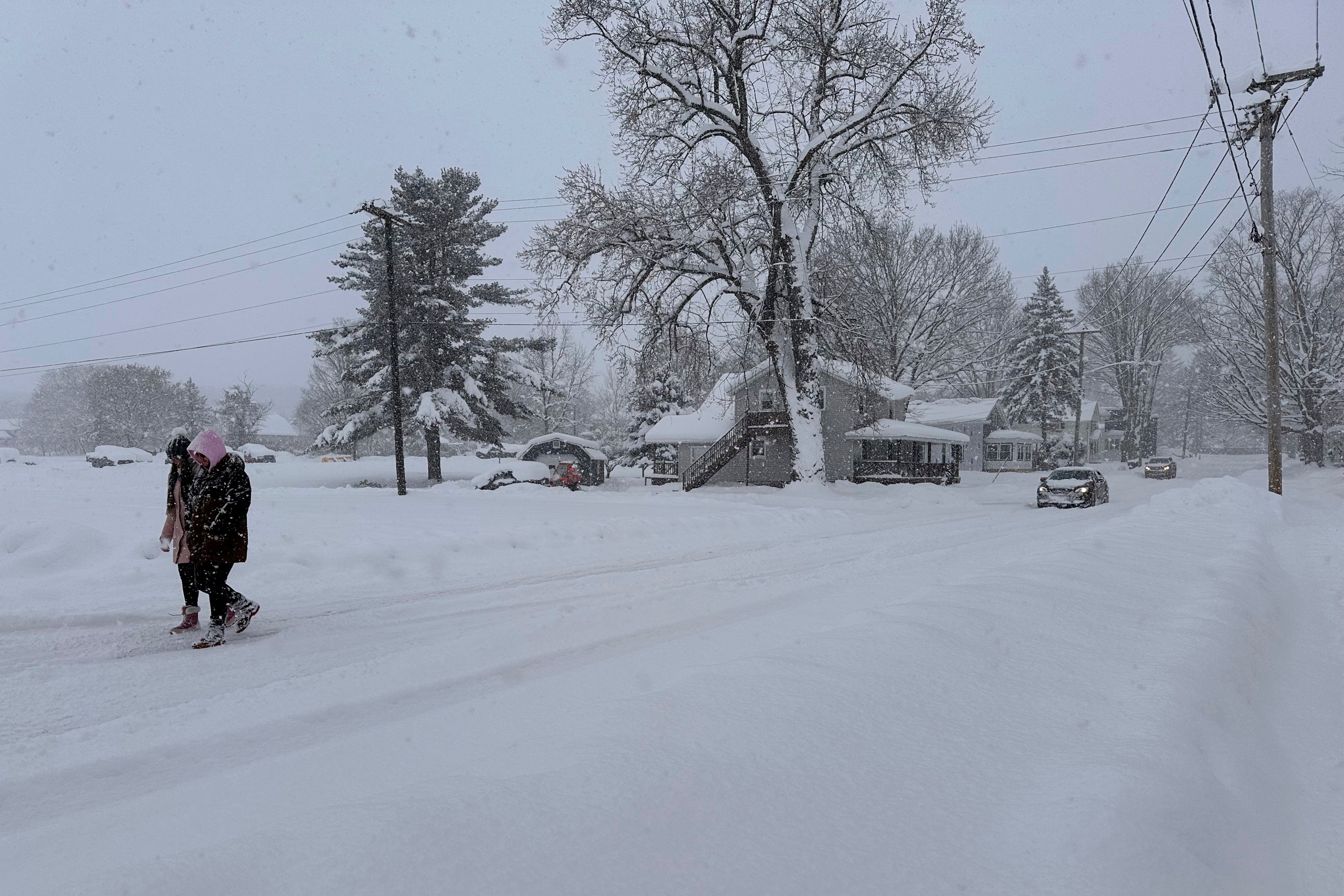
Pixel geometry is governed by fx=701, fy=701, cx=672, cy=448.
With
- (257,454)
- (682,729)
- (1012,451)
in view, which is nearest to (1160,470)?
(1012,451)

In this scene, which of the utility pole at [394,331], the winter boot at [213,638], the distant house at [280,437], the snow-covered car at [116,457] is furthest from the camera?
the distant house at [280,437]

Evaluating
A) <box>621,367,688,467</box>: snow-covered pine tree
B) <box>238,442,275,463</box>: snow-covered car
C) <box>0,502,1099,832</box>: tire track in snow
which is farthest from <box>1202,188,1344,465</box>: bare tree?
<box>238,442,275,463</box>: snow-covered car

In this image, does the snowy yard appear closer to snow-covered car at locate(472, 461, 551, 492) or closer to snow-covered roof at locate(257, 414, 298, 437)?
snow-covered car at locate(472, 461, 551, 492)

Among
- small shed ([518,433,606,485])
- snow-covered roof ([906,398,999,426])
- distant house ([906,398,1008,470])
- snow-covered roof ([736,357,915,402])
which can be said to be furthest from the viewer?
distant house ([906,398,1008,470])

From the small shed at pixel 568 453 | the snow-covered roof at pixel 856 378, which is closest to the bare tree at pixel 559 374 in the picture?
the small shed at pixel 568 453

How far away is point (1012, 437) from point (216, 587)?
188ft

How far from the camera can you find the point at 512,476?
29.5 meters

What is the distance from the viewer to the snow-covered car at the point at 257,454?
46031 mm

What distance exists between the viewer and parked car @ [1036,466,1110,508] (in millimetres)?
21578

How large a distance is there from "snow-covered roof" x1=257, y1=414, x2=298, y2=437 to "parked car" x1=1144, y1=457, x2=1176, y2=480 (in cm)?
8152

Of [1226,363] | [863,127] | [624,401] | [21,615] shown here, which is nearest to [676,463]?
[624,401]

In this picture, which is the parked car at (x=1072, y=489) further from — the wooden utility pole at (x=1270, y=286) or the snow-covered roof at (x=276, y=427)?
the snow-covered roof at (x=276, y=427)

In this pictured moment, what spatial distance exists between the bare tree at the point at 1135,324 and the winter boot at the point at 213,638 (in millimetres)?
55754

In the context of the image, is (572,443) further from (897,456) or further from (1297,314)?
(1297,314)
